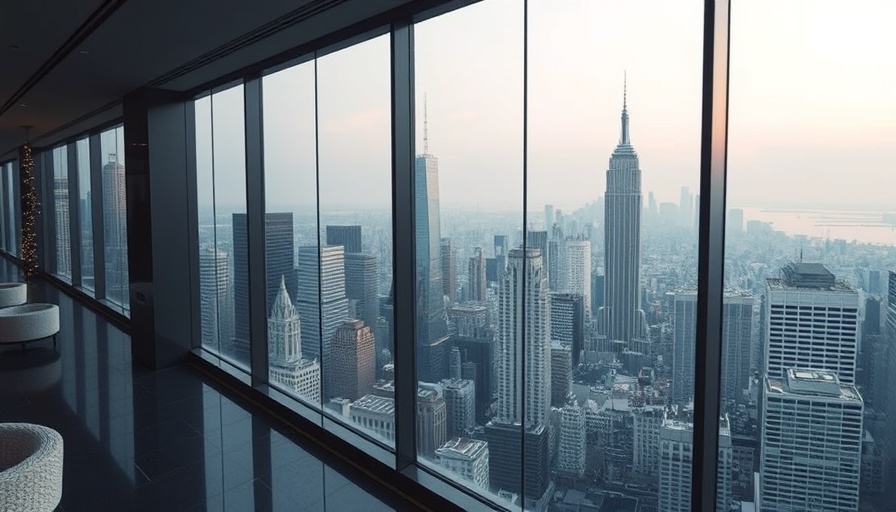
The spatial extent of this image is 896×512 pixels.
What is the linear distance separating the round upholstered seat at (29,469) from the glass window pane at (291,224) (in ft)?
6.88

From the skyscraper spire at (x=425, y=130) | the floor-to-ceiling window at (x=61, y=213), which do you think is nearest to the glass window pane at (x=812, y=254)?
the skyscraper spire at (x=425, y=130)

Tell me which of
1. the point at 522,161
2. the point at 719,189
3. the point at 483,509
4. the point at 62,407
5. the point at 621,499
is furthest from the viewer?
the point at 62,407

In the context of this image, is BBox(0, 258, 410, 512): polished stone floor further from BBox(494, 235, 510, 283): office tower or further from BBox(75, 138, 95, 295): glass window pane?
BBox(75, 138, 95, 295): glass window pane

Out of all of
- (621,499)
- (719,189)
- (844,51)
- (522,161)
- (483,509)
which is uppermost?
(844,51)

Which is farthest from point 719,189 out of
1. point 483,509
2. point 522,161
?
point 483,509

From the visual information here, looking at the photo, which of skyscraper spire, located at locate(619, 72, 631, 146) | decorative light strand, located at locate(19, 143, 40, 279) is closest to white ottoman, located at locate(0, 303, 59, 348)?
decorative light strand, located at locate(19, 143, 40, 279)

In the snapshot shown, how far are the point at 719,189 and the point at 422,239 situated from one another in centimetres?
195

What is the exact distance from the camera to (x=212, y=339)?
645cm

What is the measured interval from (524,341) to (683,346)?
35.4 inches

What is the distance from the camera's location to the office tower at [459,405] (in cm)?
336

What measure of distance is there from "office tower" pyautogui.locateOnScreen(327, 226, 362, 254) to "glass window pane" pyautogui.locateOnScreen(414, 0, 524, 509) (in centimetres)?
67

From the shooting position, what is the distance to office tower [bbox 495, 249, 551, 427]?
3002 mm

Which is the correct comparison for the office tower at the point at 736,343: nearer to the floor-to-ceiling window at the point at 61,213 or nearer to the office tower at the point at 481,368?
the office tower at the point at 481,368

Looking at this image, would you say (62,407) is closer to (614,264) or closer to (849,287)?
(614,264)
